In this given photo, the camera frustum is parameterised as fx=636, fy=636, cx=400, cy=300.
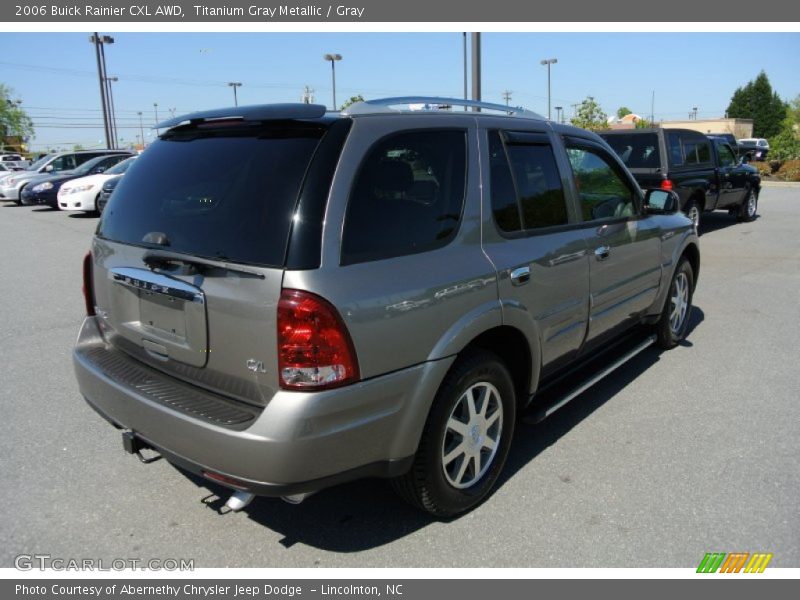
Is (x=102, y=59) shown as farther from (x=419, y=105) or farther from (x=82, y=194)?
(x=419, y=105)

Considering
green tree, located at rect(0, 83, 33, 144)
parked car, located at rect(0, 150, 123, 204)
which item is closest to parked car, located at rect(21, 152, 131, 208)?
parked car, located at rect(0, 150, 123, 204)

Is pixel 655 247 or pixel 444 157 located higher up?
pixel 444 157

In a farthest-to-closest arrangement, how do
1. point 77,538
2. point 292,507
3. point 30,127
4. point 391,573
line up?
point 30,127 < point 292,507 < point 77,538 < point 391,573

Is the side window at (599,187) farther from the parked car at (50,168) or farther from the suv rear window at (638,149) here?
the parked car at (50,168)

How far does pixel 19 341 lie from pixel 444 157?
4.70 metres

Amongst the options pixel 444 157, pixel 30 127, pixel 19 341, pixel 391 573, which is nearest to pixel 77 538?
pixel 391 573

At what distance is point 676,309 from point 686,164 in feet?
20.8

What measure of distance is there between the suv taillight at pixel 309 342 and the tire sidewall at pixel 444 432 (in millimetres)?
631

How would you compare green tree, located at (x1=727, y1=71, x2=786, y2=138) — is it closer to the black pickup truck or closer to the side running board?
the black pickup truck

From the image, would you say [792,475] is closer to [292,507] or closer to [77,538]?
[292,507]

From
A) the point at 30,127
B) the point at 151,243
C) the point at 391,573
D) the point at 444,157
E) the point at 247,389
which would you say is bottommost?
the point at 391,573

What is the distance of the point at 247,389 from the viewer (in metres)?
2.49

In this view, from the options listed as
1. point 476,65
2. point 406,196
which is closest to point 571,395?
point 406,196

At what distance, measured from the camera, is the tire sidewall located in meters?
2.83
